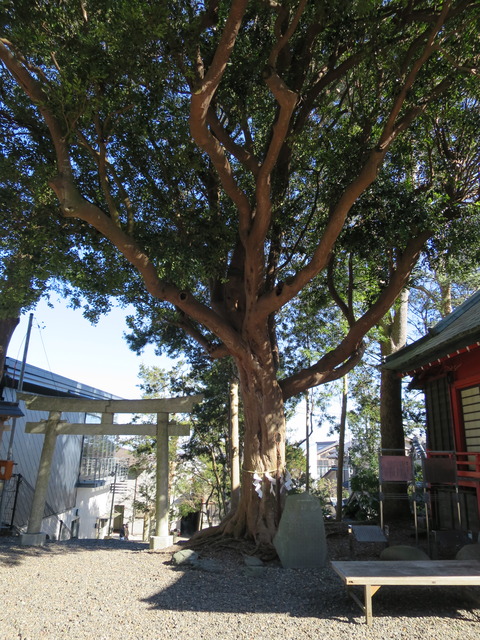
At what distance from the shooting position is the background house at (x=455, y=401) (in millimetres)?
8445

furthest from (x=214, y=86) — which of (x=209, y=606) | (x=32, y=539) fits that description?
(x=32, y=539)

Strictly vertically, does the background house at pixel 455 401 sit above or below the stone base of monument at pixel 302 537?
above

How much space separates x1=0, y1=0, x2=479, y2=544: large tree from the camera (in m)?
6.92

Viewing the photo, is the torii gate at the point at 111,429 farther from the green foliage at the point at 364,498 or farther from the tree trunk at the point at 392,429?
the green foliage at the point at 364,498

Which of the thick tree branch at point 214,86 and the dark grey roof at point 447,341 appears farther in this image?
the dark grey roof at point 447,341

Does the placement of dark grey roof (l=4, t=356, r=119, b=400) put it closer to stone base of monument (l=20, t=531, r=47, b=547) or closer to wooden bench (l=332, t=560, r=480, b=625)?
stone base of monument (l=20, t=531, r=47, b=547)

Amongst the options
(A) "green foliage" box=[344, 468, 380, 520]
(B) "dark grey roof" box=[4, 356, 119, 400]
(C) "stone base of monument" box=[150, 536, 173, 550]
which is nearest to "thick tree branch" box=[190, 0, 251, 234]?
(C) "stone base of monument" box=[150, 536, 173, 550]

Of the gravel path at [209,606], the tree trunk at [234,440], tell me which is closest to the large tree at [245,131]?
the gravel path at [209,606]

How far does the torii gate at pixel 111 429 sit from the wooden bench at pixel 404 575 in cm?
523

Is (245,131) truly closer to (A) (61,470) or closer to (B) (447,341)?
(B) (447,341)

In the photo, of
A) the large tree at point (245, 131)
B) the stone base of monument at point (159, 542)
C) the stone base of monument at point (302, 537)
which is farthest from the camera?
the stone base of monument at point (159, 542)

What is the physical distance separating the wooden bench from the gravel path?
0.98 feet

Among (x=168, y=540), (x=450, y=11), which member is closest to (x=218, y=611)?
(x=168, y=540)

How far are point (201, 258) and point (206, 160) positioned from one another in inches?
89.8
